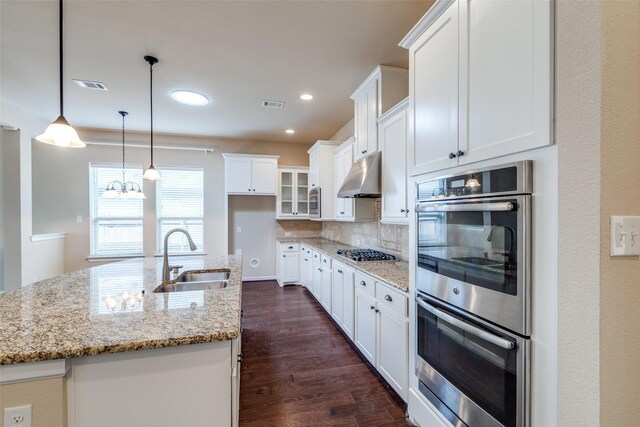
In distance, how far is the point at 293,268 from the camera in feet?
17.0

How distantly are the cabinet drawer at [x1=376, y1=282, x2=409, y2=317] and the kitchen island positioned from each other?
44.3 inches

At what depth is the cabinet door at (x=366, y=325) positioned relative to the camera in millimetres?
2332

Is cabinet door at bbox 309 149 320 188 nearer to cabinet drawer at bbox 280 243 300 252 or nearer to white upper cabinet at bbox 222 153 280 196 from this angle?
white upper cabinet at bbox 222 153 280 196

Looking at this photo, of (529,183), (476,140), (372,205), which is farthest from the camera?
(372,205)

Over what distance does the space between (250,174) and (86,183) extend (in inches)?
112

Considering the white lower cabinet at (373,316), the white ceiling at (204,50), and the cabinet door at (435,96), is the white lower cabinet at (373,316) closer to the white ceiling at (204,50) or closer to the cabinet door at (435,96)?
the cabinet door at (435,96)

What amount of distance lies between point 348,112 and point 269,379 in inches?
137

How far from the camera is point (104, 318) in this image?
1231 millimetres

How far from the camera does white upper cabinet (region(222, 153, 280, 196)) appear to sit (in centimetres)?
512

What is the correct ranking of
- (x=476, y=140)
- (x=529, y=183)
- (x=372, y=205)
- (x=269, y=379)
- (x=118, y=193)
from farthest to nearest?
1. (x=118, y=193)
2. (x=372, y=205)
3. (x=269, y=379)
4. (x=476, y=140)
5. (x=529, y=183)

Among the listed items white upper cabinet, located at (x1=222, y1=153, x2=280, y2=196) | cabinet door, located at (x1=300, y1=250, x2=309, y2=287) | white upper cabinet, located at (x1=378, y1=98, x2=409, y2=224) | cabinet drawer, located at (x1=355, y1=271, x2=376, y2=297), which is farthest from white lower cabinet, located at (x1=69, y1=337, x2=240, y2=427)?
white upper cabinet, located at (x1=222, y1=153, x2=280, y2=196)

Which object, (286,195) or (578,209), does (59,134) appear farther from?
(286,195)

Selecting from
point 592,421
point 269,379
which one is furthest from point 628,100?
point 269,379

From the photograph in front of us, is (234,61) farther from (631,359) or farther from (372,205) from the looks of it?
(631,359)
